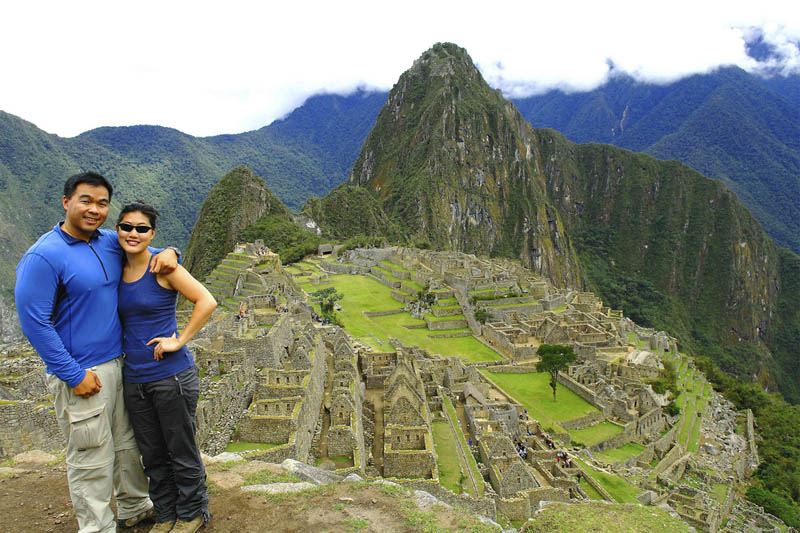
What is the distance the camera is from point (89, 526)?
486 cm

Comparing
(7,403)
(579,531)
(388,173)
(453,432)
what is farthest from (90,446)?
(388,173)

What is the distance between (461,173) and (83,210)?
175 meters

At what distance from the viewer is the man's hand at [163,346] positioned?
4.99 metres

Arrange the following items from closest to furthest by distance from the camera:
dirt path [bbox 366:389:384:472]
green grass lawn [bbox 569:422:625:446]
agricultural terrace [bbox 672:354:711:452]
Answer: dirt path [bbox 366:389:384:472], green grass lawn [bbox 569:422:625:446], agricultural terrace [bbox 672:354:711:452]

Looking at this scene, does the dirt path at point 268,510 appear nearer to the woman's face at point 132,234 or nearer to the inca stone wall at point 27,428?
the inca stone wall at point 27,428

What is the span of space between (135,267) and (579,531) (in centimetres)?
911

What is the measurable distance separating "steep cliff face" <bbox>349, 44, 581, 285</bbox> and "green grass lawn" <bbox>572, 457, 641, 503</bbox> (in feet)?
434

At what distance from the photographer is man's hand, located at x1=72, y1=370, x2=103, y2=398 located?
4574 millimetres

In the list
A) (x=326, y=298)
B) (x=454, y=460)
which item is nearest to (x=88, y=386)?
(x=454, y=460)

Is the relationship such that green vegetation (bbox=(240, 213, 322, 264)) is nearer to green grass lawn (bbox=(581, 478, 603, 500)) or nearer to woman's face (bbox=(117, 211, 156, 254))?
green grass lawn (bbox=(581, 478, 603, 500))

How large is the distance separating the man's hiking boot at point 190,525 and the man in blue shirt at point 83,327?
0.64 m

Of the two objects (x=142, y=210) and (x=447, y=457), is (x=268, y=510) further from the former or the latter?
(x=447, y=457)

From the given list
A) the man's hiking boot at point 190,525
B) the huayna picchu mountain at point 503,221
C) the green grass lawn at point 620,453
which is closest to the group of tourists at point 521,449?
the green grass lawn at point 620,453

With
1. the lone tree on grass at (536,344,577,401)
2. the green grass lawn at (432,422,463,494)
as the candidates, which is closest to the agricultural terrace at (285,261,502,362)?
the lone tree on grass at (536,344,577,401)
